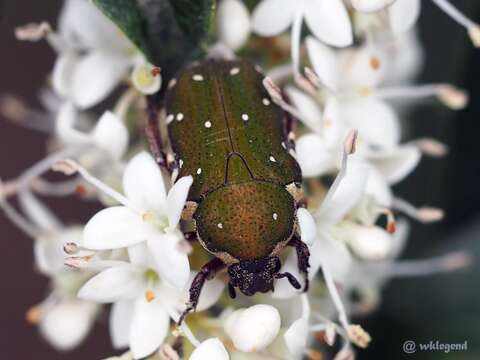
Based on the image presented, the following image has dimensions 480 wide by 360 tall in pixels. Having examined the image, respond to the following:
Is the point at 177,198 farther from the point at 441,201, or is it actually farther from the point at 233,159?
the point at 441,201

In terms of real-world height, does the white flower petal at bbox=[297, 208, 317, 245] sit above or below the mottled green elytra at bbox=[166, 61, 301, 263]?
below

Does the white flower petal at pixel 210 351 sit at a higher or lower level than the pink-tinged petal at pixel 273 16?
lower

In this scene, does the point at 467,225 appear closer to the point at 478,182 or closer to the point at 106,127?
the point at 478,182

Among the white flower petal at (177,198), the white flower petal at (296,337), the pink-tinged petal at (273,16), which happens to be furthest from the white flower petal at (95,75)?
the white flower petal at (296,337)

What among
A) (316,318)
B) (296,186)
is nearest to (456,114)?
(316,318)

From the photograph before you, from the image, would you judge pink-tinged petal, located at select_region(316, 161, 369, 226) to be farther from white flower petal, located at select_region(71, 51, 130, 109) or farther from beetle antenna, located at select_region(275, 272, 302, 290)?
white flower petal, located at select_region(71, 51, 130, 109)

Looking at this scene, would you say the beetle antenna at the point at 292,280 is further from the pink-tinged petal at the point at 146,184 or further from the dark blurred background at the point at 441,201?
the dark blurred background at the point at 441,201

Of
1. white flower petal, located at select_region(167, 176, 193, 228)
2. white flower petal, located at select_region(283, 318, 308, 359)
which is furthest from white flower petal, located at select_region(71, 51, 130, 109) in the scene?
white flower petal, located at select_region(283, 318, 308, 359)
